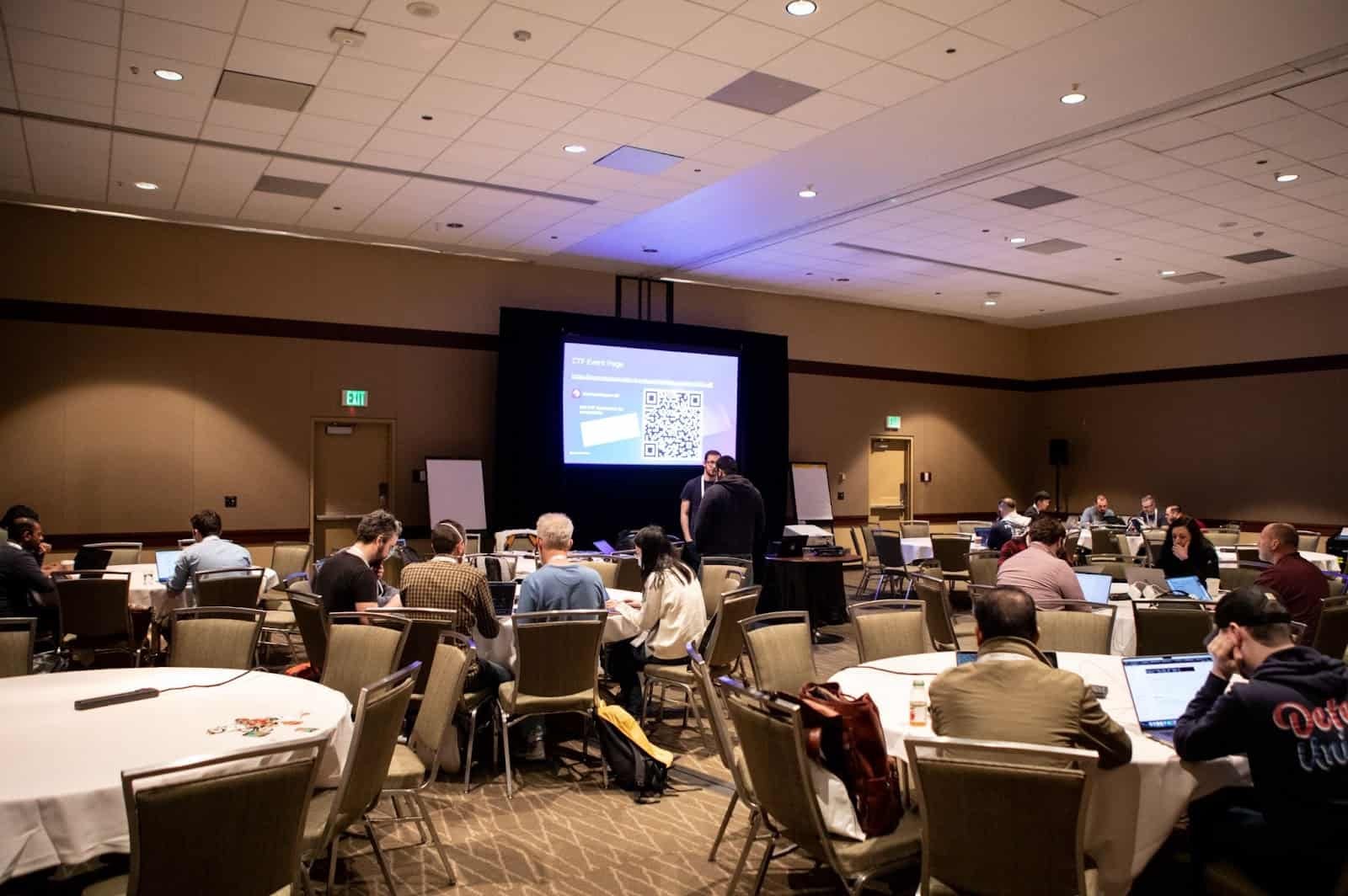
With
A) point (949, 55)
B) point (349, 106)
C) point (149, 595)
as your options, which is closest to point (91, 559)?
point (149, 595)

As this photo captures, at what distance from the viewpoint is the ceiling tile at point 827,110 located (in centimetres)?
664

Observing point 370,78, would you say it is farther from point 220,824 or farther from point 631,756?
point 220,824

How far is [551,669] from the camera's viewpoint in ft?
16.1

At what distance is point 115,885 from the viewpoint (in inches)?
102

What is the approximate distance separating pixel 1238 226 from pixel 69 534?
12221mm

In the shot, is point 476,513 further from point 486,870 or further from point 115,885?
point 115,885

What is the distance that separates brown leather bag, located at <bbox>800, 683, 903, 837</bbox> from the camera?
300 centimetres

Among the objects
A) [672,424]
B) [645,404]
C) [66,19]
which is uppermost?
[66,19]

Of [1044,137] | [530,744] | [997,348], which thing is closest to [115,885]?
[530,744]

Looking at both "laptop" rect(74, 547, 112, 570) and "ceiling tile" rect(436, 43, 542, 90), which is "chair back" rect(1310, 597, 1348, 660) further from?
"laptop" rect(74, 547, 112, 570)

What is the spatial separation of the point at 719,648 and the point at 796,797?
2.79m

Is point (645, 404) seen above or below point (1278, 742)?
above

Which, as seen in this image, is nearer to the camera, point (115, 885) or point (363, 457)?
point (115, 885)

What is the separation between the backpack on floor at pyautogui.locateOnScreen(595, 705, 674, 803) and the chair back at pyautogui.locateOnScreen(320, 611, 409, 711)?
3.88 ft
